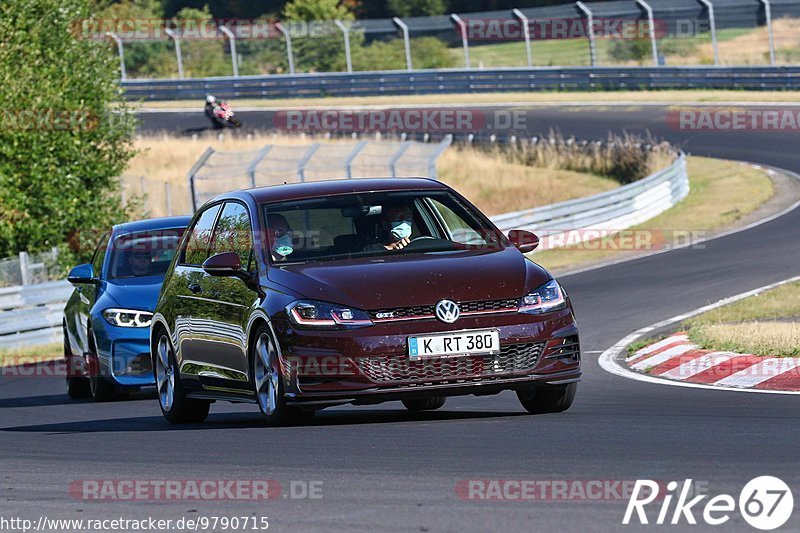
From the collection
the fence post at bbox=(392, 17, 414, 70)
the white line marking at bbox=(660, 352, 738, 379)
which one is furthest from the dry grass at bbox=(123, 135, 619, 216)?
the white line marking at bbox=(660, 352, 738, 379)

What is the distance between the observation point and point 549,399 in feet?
30.6

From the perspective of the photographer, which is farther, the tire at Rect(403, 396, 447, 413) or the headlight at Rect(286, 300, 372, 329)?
the tire at Rect(403, 396, 447, 413)

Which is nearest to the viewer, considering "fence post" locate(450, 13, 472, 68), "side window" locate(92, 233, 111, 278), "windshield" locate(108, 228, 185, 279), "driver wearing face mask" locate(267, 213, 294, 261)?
"driver wearing face mask" locate(267, 213, 294, 261)

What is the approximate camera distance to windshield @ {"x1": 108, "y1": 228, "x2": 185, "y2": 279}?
556 inches

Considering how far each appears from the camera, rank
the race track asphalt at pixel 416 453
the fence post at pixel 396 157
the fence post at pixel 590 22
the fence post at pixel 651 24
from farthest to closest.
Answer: the fence post at pixel 651 24 < the fence post at pixel 590 22 < the fence post at pixel 396 157 < the race track asphalt at pixel 416 453

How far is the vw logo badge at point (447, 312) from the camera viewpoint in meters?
8.51

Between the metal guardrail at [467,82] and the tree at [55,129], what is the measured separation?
21.7 meters

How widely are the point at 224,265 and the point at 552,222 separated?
687 inches

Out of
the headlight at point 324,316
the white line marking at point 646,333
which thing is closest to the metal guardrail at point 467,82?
the white line marking at point 646,333

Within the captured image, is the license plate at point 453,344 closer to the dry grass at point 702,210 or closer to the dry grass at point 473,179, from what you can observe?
the dry grass at point 702,210

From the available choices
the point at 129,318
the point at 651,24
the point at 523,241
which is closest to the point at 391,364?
the point at 523,241

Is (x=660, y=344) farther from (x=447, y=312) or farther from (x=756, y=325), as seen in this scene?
(x=447, y=312)

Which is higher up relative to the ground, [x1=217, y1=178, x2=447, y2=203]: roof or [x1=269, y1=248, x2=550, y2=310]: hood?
[x1=217, y1=178, x2=447, y2=203]: roof

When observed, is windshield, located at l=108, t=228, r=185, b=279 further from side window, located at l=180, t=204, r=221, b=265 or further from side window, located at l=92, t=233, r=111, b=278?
side window, located at l=180, t=204, r=221, b=265
